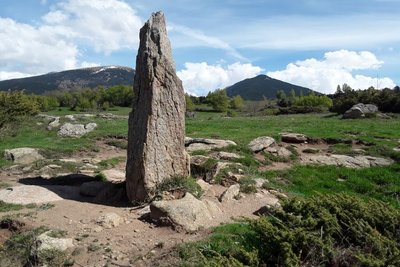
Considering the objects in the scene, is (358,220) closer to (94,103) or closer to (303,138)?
(303,138)

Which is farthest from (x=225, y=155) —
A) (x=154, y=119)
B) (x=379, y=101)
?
(x=379, y=101)

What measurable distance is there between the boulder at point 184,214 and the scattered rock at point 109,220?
3.39 feet

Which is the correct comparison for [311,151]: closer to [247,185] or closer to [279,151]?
[279,151]

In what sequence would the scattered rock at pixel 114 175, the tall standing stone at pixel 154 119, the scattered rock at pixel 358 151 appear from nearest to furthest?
1. the tall standing stone at pixel 154 119
2. the scattered rock at pixel 114 175
3. the scattered rock at pixel 358 151

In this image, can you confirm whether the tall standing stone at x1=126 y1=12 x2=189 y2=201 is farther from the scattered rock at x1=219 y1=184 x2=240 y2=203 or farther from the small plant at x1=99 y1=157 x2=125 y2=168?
the small plant at x1=99 y1=157 x2=125 y2=168

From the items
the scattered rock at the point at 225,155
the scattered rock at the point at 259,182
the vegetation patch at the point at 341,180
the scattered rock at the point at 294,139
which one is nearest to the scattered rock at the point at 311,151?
the scattered rock at the point at 294,139

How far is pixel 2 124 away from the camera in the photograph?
35.0 metres

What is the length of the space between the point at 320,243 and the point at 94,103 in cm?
10465

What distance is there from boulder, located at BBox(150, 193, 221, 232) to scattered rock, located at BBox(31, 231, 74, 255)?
2.59 meters

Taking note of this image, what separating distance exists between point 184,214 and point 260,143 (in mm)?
10823

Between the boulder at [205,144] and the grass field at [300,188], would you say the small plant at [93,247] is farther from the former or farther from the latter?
the boulder at [205,144]

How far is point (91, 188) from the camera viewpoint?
647 inches

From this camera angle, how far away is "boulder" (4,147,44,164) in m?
22.5

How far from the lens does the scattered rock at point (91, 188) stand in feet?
53.2
